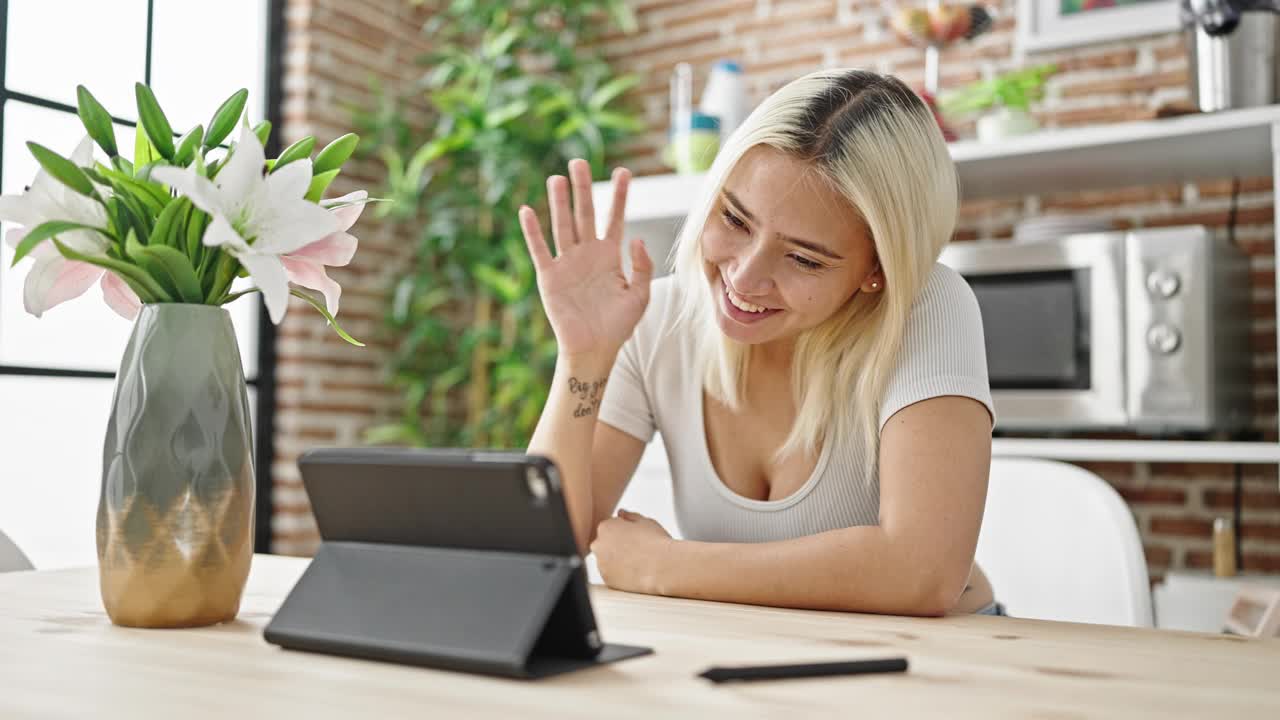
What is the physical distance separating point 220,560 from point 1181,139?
6.55 ft

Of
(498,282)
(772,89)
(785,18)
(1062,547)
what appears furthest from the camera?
(498,282)

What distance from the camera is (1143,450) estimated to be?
223cm

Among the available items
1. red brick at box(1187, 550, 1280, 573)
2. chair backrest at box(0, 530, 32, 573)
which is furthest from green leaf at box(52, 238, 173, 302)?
red brick at box(1187, 550, 1280, 573)

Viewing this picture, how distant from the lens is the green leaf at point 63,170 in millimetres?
888

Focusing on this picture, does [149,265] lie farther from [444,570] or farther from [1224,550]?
Result: [1224,550]

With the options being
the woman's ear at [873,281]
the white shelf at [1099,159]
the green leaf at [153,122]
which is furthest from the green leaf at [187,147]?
the white shelf at [1099,159]

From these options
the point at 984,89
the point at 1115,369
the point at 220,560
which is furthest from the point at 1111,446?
the point at 220,560

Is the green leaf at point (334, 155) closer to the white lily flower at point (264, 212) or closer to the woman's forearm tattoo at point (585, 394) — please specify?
the white lily flower at point (264, 212)

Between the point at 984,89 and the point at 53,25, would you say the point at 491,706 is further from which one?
the point at 53,25

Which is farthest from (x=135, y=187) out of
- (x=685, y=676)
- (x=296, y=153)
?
(x=685, y=676)

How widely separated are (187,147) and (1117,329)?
1.89m

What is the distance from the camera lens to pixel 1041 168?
2.52 metres

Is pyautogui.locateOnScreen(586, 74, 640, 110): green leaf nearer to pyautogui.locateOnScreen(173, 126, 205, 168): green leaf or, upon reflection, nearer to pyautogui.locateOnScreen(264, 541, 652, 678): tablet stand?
pyautogui.locateOnScreen(173, 126, 205, 168): green leaf

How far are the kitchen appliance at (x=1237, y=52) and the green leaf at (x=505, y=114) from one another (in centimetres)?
176
